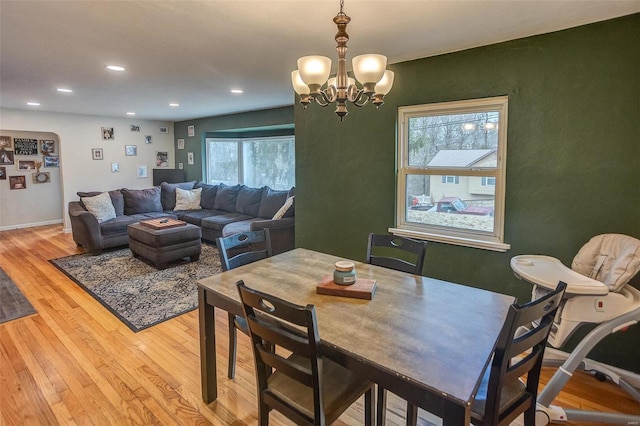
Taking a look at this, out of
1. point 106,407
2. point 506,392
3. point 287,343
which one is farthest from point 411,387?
point 106,407

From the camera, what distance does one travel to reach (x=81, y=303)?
3564 mm

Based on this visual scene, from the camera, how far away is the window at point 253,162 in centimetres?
664

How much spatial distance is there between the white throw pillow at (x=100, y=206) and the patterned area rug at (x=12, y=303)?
1623 millimetres

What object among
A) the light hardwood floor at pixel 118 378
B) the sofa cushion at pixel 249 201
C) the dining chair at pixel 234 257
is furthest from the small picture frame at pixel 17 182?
the dining chair at pixel 234 257

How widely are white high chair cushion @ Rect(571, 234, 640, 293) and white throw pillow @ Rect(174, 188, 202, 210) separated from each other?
6.14 metres

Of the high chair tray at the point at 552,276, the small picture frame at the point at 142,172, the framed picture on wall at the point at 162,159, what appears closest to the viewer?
the high chair tray at the point at 552,276

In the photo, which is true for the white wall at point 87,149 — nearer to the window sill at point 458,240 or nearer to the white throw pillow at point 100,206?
the white throw pillow at point 100,206

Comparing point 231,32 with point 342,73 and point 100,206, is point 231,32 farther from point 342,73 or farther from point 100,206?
point 100,206

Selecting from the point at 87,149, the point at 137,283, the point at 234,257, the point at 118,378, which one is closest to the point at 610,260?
the point at 234,257

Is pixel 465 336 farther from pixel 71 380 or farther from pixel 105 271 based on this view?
pixel 105 271

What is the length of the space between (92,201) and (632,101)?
6.51 metres

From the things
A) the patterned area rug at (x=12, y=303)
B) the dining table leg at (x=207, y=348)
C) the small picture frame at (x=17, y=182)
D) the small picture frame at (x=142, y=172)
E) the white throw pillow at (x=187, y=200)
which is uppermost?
the small picture frame at (x=142, y=172)

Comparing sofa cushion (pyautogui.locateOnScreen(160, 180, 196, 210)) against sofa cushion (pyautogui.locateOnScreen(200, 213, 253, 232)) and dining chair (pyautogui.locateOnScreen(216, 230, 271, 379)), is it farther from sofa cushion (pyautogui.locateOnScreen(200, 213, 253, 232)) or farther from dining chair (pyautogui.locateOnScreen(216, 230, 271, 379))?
dining chair (pyautogui.locateOnScreen(216, 230, 271, 379))

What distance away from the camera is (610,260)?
208 cm
